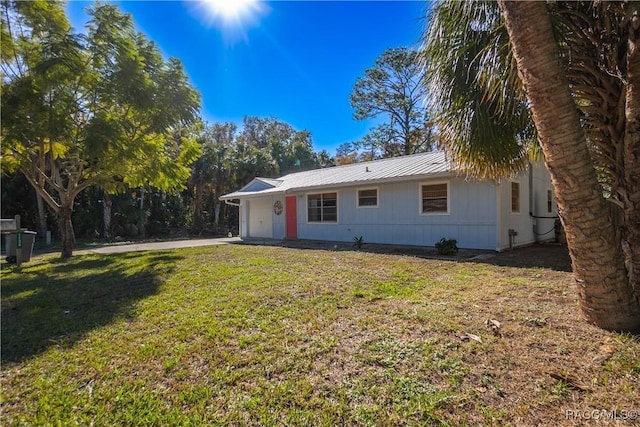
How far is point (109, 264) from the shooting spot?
Answer: 9.28 m

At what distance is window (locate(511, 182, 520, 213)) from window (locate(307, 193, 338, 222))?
651cm

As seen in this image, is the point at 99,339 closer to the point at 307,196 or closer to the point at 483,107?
the point at 483,107

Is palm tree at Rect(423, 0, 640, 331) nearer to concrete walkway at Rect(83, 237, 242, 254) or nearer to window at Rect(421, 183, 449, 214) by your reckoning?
window at Rect(421, 183, 449, 214)

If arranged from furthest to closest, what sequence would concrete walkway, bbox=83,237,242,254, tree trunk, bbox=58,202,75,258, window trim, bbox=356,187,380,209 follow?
concrete walkway, bbox=83,237,242,254 < window trim, bbox=356,187,380,209 < tree trunk, bbox=58,202,75,258

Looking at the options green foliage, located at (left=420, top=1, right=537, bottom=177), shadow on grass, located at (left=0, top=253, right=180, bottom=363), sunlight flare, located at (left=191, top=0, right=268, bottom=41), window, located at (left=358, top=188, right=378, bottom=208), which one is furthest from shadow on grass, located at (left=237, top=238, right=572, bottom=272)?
sunlight flare, located at (left=191, top=0, right=268, bottom=41)

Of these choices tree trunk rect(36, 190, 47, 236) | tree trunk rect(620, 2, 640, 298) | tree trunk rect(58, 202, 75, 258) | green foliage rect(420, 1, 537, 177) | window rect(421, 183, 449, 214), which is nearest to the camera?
tree trunk rect(620, 2, 640, 298)

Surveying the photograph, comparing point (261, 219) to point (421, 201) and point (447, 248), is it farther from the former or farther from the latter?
point (447, 248)

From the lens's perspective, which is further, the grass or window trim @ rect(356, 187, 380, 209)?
window trim @ rect(356, 187, 380, 209)

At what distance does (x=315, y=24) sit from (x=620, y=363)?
9.12 m

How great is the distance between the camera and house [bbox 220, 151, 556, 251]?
10.2 m

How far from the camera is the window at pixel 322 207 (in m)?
14.1

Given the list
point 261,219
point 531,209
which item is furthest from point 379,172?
point 261,219

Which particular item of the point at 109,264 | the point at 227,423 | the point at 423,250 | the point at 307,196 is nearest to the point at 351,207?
the point at 307,196

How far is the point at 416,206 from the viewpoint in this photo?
11539mm
